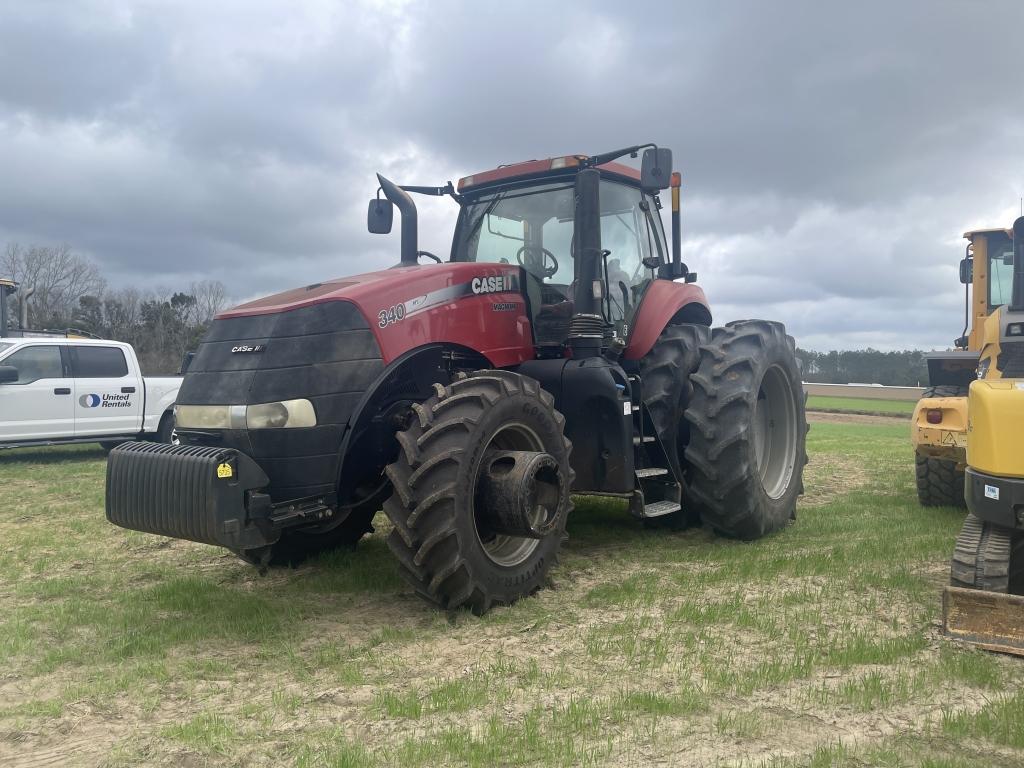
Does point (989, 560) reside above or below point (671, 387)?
below

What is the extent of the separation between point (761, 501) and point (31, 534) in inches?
235

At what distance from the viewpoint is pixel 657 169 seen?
547cm

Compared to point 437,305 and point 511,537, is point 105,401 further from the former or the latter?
point 511,537

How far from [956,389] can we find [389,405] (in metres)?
5.08

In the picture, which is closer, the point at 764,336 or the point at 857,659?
the point at 857,659

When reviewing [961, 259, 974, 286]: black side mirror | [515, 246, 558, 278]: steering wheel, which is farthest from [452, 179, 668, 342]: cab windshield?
[961, 259, 974, 286]: black side mirror

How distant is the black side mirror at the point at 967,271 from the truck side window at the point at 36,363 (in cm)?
1237

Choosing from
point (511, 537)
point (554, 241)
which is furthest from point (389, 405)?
point (554, 241)

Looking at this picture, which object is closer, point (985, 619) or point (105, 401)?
point (985, 619)

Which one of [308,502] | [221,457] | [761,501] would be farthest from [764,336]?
[221,457]

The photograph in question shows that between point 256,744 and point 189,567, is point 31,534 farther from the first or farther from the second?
point 256,744

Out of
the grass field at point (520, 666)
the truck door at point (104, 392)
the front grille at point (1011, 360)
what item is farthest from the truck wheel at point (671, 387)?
the truck door at point (104, 392)

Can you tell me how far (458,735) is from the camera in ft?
Result: 9.71

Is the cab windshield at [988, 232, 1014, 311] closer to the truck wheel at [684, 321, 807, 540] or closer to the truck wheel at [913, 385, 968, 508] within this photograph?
the truck wheel at [913, 385, 968, 508]
